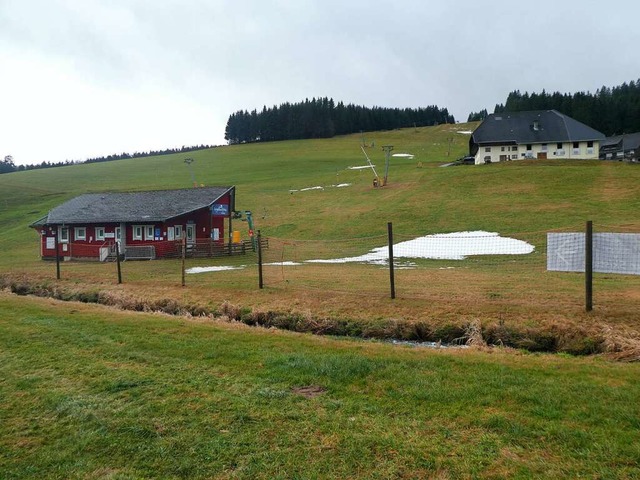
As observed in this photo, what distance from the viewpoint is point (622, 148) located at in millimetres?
94250

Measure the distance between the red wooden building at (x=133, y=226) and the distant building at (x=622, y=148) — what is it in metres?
80.2

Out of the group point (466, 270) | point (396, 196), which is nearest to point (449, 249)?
point (466, 270)

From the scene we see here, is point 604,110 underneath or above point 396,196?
above

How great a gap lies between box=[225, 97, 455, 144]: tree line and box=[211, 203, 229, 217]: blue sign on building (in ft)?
357

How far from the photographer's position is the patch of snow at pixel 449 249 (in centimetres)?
2733

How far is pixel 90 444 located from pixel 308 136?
145943 millimetres

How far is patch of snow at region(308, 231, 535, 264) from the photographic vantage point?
1076 inches

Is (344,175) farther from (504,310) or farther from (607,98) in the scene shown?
(607,98)

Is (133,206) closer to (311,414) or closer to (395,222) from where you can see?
(395,222)

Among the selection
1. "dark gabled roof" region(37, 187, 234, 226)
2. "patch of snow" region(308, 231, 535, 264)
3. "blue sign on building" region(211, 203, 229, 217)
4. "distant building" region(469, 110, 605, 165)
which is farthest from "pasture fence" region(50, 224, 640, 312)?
"distant building" region(469, 110, 605, 165)

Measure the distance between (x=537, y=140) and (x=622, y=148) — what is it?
2963 centimetres

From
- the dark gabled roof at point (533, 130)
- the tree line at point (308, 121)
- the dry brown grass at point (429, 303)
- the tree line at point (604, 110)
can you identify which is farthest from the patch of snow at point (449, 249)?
the tree line at point (308, 121)

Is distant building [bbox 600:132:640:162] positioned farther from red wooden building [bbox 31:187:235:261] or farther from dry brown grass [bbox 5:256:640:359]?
dry brown grass [bbox 5:256:640:359]

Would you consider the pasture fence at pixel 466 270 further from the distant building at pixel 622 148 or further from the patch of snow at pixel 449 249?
the distant building at pixel 622 148
